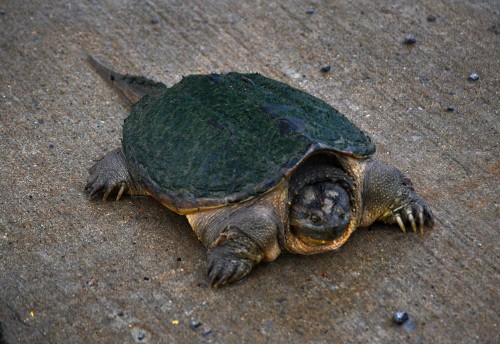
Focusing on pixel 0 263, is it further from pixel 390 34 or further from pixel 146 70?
pixel 390 34

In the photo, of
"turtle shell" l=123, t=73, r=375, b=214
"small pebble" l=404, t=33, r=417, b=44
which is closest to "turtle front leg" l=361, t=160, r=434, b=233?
"turtle shell" l=123, t=73, r=375, b=214

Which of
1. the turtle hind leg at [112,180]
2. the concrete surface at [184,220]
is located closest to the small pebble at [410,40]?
the concrete surface at [184,220]

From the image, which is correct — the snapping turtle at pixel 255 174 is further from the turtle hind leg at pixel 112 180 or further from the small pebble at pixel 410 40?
the small pebble at pixel 410 40


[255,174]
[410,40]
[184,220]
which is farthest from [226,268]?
[410,40]

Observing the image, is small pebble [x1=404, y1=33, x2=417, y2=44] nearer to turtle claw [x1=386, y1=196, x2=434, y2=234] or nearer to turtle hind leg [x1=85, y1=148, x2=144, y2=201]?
turtle claw [x1=386, y1=196, x2=434, y2=234]

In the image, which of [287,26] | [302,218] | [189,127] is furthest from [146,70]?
[302,218]

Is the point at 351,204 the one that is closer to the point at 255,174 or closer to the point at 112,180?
the point at 255,174
